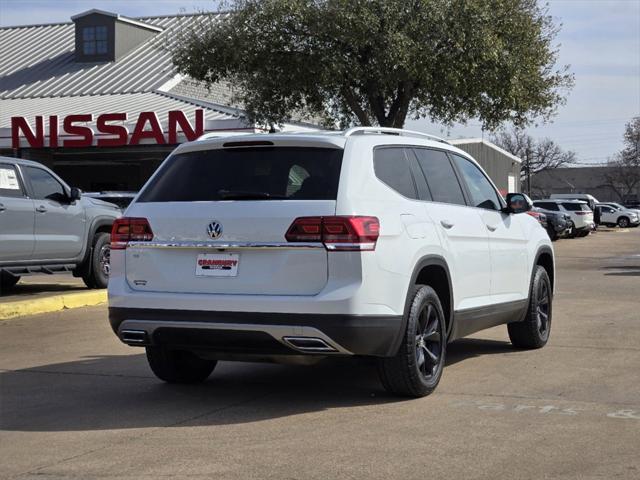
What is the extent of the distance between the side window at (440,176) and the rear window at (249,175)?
3.74 ft

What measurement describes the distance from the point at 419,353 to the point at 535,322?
8.40 ft

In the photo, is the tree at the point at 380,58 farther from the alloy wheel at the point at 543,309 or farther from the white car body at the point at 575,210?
the alloy wheel at the point at 543,309

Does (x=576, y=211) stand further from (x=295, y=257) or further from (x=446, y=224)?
(x=295, y=257)

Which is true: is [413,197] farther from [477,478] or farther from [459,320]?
[477,478]

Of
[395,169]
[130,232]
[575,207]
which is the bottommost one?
[575,207]

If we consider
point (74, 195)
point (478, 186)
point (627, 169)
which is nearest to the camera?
point (478, 186)

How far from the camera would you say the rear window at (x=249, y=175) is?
663 cm

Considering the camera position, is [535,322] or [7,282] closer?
[535,322]

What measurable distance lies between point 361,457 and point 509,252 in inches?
145

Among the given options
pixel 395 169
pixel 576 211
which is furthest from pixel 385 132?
pixel 576 211

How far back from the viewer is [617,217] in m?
60.5

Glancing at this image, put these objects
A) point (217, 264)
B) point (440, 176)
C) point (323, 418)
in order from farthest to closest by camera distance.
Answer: point (440, 176) → point (217, 264) → point (323, 418)

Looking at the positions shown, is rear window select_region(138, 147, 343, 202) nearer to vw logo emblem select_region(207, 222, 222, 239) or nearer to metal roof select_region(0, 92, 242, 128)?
vw logo emblem select_region(207, 222, 222, 239)

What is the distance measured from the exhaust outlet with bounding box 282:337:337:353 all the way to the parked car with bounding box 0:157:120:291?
792cm
